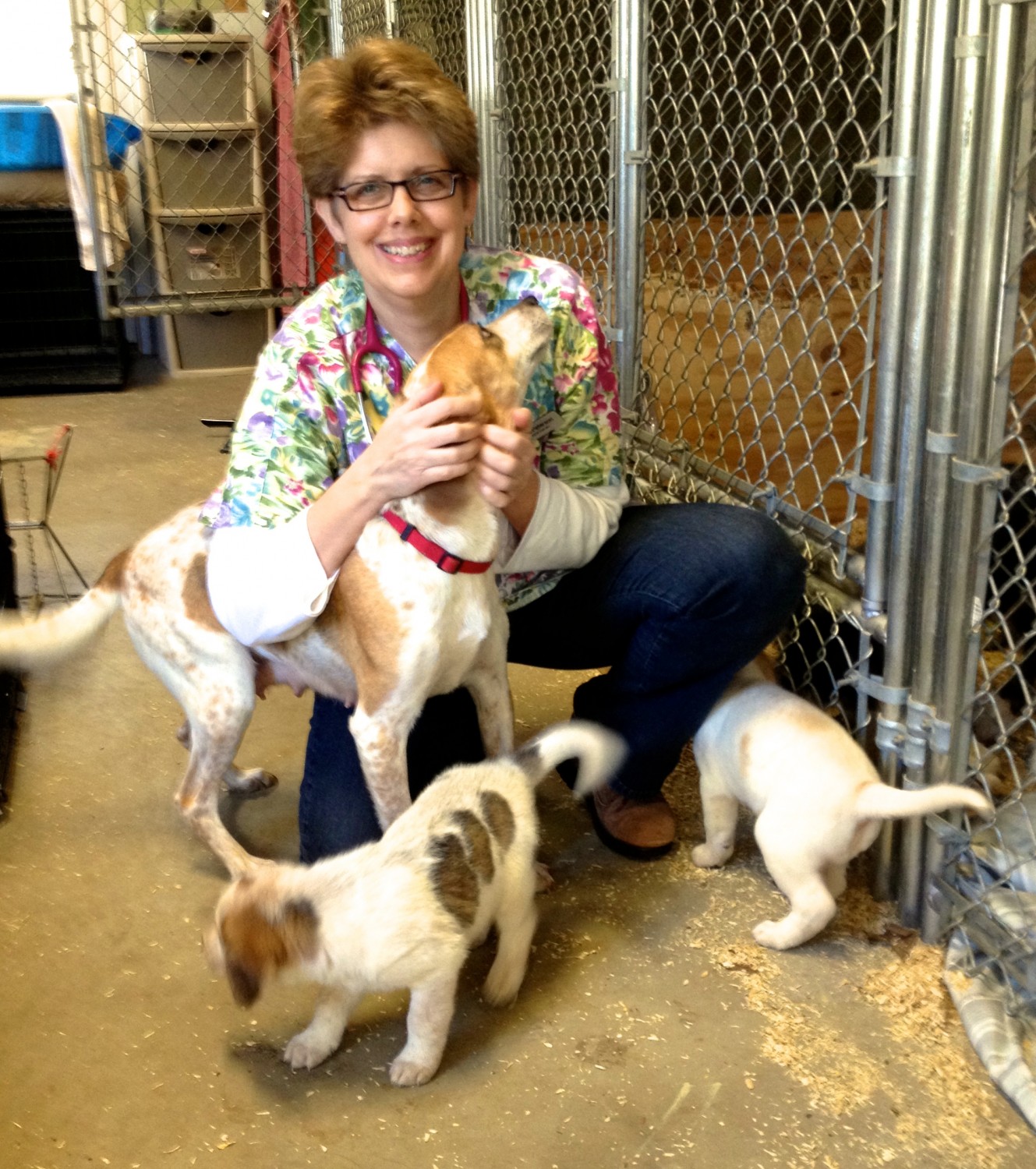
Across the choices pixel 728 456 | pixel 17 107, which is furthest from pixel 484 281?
pixel 17 107

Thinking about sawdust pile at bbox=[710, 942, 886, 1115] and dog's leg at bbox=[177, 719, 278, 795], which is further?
dog's leg at bbox=[177, 719, 278, 795]

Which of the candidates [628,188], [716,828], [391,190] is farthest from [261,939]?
[628,188]

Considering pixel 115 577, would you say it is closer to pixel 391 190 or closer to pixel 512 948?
pixel 391 190

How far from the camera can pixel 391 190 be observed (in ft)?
6.10

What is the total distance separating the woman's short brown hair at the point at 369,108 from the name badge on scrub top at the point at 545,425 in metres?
0.44

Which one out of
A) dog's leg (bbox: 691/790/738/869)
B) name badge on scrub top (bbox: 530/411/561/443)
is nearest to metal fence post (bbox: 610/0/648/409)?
name badge on scrub top (bbox: 530/411/561/443)

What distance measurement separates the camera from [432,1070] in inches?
66.2

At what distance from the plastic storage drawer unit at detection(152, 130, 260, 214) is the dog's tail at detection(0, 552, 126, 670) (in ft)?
14.1

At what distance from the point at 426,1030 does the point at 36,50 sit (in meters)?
6.78

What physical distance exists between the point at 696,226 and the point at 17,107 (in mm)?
3447

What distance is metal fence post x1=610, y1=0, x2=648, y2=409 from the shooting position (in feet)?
8.77

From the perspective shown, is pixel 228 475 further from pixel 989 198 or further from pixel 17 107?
pixel 17 107

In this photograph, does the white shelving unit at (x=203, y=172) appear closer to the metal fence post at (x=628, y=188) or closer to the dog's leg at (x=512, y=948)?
the metal fence post at (x=628, y=188)

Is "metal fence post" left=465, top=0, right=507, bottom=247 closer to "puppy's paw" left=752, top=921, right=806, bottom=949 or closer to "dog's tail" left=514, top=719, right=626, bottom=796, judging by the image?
"dog's tail" left=514, top=719, right=626, bottom=796
